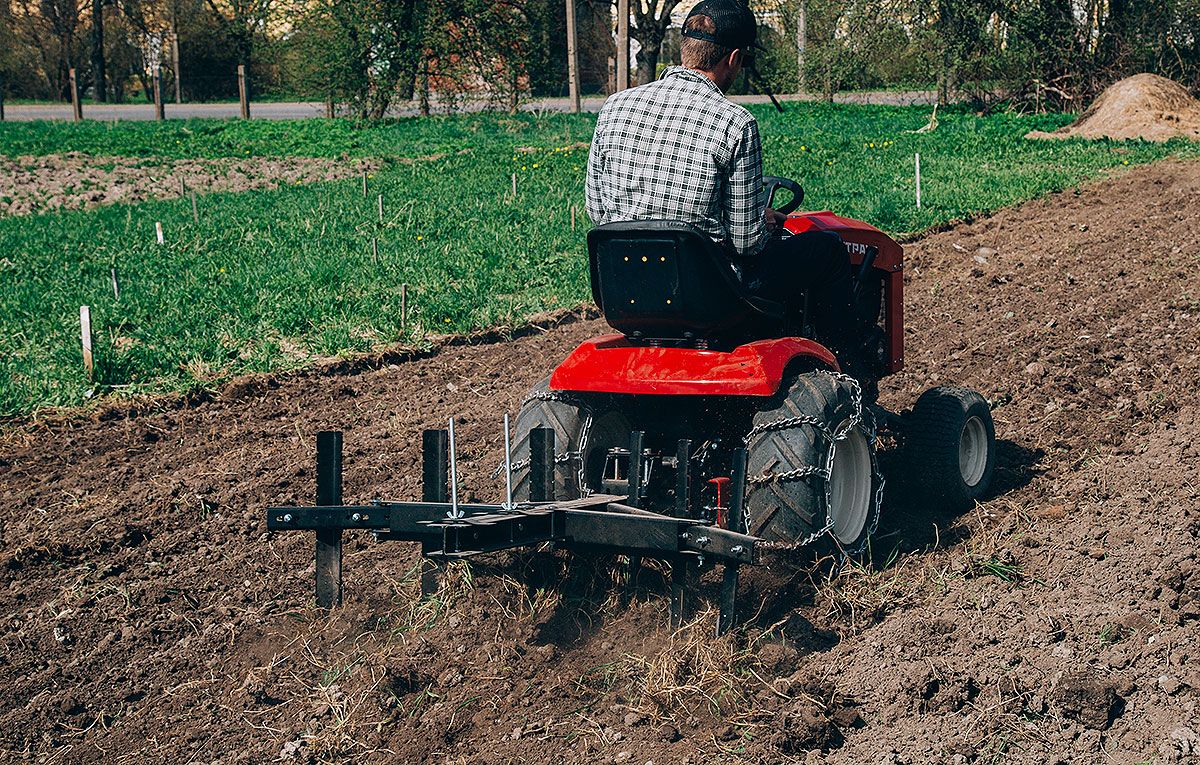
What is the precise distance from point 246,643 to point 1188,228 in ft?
31.0

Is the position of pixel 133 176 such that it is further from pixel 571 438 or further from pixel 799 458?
pixel 799 458

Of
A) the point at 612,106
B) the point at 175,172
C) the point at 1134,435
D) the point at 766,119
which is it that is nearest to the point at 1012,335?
the point at 1134,435

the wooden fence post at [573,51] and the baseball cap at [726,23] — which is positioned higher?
the wooden fence post at [573,51]

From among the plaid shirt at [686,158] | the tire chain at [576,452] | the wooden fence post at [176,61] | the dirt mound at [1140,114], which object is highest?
the wooden fence post at [176,61]

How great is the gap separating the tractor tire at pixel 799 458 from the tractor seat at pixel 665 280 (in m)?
0.35

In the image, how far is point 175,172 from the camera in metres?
20.5

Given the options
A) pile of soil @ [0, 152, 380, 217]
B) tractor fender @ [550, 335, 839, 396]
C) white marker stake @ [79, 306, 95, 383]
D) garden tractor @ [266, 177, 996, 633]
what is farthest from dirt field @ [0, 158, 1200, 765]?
pile of soil @ [0, 152, 380, 217]

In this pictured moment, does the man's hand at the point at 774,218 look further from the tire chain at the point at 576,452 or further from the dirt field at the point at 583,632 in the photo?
the dirt field at the point at 583,632

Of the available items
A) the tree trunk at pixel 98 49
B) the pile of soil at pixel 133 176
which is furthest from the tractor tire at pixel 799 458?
the tree trunk at pixel 98 49

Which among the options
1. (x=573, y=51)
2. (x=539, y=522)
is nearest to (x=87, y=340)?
(x=539, y=522)

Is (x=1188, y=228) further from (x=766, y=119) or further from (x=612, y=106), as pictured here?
(x=766, y=119)

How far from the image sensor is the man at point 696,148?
13.8 feet

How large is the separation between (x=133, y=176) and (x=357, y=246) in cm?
953

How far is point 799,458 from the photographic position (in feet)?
14.2
